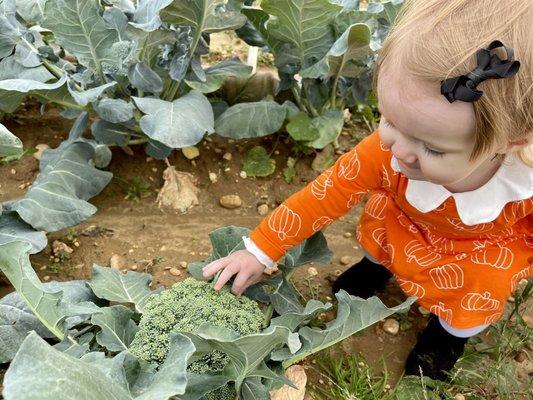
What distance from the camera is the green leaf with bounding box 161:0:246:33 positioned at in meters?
1.85

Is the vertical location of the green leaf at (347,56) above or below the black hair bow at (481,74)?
below

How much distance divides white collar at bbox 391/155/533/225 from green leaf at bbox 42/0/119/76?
1.05m

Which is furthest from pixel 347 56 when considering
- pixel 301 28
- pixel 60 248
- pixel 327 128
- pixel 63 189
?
pixel 60 248

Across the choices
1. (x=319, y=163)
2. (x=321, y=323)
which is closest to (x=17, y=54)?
(x=319, y=163)

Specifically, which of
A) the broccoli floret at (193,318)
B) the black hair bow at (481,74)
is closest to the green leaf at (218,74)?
the broccoli floret at (193,318)

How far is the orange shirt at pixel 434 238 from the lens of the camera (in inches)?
60.5

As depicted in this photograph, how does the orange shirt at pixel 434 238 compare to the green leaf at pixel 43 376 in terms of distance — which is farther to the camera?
the orange shirt at pixel 434 238

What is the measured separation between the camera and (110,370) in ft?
3.93

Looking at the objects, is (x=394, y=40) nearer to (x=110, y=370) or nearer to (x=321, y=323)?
(x=110, y=370)

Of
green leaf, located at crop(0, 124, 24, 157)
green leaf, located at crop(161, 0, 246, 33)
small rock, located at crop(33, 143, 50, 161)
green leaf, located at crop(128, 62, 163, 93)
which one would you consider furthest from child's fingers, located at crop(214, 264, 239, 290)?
small rock, located at crop(33, 143, 50, 161)

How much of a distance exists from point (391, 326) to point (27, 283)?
42.8 inches

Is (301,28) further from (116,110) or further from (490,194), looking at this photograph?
(490,194)

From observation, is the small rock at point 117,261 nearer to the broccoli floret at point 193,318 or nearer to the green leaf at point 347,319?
the broccoli floret at point 193,318

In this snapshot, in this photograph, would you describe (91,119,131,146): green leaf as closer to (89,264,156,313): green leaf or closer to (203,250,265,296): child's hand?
(89,264,156,313): green leaf
